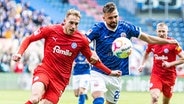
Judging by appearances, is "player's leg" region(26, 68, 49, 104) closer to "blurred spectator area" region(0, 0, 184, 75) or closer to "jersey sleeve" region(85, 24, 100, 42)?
"jersey sleeve" region(85, 24, 100, 42)

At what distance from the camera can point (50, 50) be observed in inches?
426

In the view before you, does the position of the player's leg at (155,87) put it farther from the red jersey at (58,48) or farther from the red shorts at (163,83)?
the red jersey at (58,48)

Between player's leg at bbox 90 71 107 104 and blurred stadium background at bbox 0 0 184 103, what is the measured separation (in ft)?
56.5

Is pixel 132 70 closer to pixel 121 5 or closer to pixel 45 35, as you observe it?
pixel 121 5

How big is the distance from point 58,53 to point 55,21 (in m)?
25.7

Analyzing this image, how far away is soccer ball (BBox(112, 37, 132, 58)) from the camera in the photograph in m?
11.0

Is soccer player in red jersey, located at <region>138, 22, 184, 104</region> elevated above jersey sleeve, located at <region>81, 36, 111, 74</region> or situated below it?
below

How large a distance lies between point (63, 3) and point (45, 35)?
2726 cm

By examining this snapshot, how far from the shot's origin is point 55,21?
36375mm

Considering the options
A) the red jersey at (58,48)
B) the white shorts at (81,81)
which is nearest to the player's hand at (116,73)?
the red jersey at (58,48)

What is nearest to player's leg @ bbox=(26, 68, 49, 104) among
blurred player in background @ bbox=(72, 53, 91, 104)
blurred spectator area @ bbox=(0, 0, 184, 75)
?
blurred player in background @ bbox=(72, 53, 91, 104)

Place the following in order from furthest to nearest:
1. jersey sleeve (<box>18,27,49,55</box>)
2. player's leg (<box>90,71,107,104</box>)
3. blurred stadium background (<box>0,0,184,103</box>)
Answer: blurred stadium background (<box>0,0,184,103</box>), player's leg (<box>90,71,107,104</box>), jersey sleeve (<box>18,27,49,55</box>)

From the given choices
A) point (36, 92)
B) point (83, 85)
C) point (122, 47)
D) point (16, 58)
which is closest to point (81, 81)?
point (83, 85)

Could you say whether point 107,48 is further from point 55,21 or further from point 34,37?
point 55,21
